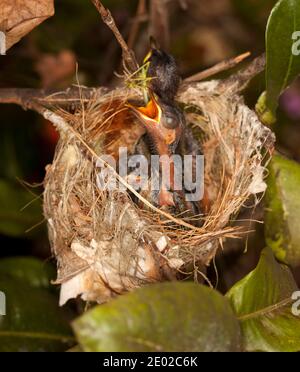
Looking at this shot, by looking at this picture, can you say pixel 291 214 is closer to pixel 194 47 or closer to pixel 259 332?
pixel 259 332

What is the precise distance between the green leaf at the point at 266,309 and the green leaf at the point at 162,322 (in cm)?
17

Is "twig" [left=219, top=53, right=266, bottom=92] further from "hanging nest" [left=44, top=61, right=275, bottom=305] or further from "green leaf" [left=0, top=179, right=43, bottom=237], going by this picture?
"green leaf" [left=0, top=179, right=43, bottom=237]

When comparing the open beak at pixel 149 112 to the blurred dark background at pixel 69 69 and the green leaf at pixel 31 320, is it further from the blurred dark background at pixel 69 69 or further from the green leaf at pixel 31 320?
the green leaf at pixel 31 320

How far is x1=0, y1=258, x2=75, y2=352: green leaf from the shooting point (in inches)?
71.5

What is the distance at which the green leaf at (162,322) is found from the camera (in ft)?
3.64

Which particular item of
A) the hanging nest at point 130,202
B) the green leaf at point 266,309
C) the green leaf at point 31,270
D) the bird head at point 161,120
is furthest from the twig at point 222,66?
the green leaf at point 31,270

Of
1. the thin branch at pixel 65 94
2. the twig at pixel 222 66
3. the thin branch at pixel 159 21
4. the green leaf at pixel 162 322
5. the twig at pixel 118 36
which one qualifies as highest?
the thin branch at pixel 159 21

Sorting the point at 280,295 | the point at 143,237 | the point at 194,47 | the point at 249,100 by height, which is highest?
the point at 194,47

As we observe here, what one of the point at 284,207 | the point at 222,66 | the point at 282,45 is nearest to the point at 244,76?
the point at 222,66

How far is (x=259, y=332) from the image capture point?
1564 millimetres

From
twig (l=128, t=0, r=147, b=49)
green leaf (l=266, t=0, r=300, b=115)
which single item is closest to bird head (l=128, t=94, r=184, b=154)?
green leaf (l=266, t=0, r=300, b=115)

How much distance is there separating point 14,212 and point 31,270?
194 mm
